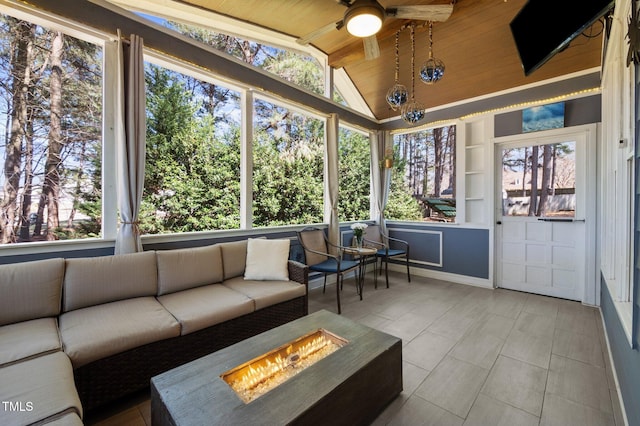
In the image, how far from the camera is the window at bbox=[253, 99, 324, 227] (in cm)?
396

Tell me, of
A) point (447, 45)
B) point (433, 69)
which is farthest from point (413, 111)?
point (447, 45)

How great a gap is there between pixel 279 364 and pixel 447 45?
13.6 feet

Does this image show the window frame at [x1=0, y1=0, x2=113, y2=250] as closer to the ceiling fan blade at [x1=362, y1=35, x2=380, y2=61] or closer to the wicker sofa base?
the wicker sofa base

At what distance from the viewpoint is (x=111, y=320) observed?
173 cm

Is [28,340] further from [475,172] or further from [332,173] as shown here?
[475,172]

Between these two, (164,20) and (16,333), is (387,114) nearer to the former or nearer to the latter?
(164,20)

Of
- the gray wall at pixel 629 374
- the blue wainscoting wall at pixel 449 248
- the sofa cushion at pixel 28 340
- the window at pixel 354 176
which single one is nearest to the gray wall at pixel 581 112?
the blue wainscoting wall at pixel 449 248

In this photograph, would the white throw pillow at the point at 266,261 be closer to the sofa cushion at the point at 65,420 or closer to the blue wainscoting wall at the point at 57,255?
the blue wainscoting wall at the point at 57,255

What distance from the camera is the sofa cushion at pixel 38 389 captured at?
0.99 meters

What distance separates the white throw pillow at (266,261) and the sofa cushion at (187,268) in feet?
0.97

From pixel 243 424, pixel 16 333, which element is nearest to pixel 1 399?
pixel 16 333

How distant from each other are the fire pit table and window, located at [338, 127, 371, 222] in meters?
3.24

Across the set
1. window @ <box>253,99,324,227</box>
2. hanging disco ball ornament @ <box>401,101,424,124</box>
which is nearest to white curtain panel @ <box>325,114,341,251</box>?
window @ <box>253,99,324,227</box>

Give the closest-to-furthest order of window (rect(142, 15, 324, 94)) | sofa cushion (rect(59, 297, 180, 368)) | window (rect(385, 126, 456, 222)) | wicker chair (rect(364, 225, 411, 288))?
1. sofa cushion (rect(59, 297, 180, 368))
2. window (rect(142, 15, 324, 94))
3. wicker chair (rect(364, 225, 411, 288))
4. window (rect(385, 126, 456, 222))
